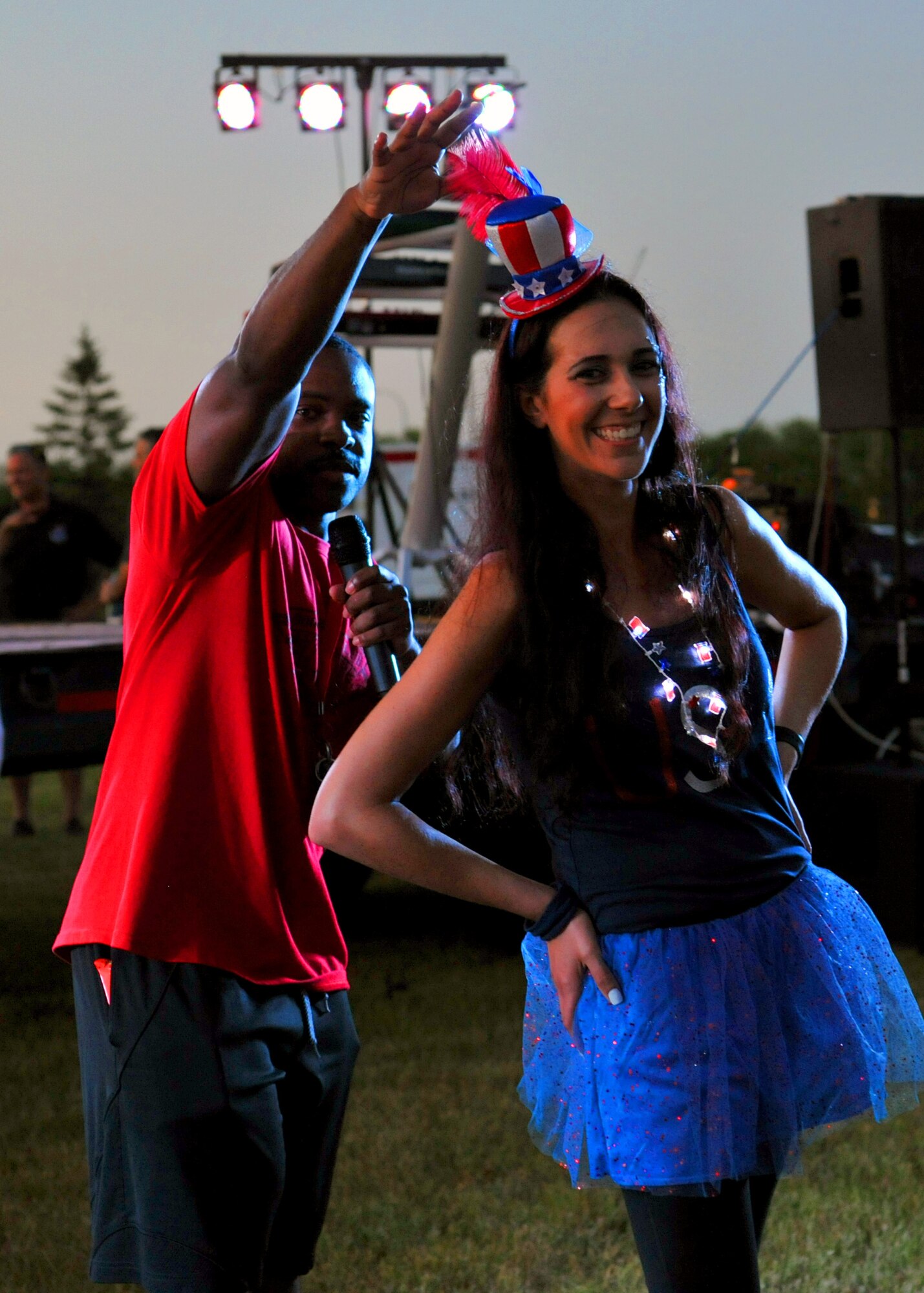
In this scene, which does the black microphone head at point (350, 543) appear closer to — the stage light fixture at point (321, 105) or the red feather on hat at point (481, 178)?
the red feather on hat at point (481, 178)

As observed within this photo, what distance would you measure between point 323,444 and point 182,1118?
2.80 feet

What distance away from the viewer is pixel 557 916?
158 cm

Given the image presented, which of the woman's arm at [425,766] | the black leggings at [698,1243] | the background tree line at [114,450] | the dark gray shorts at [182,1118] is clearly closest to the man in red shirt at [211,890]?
the dark gray shorts at [182,1118]

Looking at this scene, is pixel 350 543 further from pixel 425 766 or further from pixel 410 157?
pixel 410 157

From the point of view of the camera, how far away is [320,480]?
1.83 m

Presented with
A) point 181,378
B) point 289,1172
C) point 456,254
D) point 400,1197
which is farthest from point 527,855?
point 181,378

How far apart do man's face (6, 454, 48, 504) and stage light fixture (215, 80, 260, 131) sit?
7.86ft

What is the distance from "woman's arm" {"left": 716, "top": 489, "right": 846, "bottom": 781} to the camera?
5.99ft

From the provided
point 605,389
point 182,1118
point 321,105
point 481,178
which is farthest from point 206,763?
point 321,105

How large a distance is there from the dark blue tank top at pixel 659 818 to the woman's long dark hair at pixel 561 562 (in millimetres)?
26

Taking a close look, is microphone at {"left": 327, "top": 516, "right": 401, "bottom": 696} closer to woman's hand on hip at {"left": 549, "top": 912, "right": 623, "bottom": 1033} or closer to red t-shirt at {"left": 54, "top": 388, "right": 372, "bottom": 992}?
red t-shirt at {"left": 54, "top": 388, "right": 372, "bottom": 992}

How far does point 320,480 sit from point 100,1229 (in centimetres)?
97

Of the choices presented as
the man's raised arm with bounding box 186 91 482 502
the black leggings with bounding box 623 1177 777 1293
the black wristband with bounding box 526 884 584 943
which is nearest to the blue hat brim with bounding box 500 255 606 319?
the man's raised arm with bounding box 186 91 482 502

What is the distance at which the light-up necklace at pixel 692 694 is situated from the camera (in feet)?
5.16
